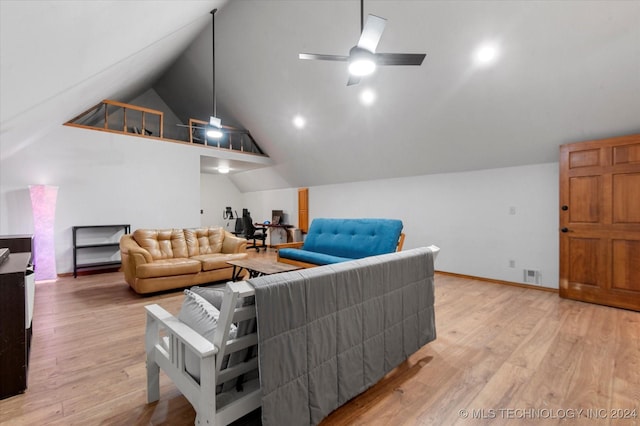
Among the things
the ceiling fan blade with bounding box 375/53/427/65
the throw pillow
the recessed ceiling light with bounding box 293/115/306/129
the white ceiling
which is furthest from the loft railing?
the throw pillow

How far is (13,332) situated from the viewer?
1643mm

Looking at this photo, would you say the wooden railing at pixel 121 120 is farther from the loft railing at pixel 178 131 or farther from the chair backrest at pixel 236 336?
the chair backrest at pixel 236 336

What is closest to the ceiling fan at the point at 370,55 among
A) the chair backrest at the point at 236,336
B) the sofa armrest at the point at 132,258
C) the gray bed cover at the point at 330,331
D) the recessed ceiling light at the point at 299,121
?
the gray bed cover at the point at 330,331

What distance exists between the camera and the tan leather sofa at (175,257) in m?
3.62

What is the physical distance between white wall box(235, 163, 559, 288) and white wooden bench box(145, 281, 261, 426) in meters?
4.30

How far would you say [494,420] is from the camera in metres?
1.48

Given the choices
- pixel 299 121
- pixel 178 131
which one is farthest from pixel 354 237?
pixel 178 131

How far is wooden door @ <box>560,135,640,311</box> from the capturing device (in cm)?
314

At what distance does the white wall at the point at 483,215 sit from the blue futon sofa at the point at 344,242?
1523mm

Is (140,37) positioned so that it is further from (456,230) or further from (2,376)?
(456,230)

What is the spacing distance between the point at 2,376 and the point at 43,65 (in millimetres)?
1893

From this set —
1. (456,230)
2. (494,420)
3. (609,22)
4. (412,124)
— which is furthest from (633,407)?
(412,124)

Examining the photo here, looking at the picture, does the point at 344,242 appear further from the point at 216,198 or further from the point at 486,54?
the point at 216,198

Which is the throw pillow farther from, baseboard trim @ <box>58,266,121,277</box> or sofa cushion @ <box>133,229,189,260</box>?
baseboard trim @ <box>58,266,121,277</box>
